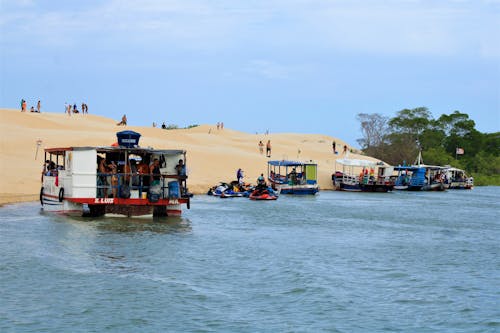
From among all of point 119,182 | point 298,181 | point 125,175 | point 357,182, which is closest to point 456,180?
point 357,182

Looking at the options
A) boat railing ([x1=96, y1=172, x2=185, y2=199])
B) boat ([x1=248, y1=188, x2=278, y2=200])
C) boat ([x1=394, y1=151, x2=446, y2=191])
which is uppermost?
boat ([x1=394, y1=151, x2=446, y2=191])

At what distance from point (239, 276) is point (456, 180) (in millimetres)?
70344

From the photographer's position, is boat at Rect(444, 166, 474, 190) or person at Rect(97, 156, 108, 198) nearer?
person at Rect(97, 156, 108, 198)

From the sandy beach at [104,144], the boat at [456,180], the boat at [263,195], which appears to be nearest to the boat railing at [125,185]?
the sandy beach at [104,144]

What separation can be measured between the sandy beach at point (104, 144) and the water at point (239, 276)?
11.9 meters

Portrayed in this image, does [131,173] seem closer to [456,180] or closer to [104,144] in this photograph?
[104,144]

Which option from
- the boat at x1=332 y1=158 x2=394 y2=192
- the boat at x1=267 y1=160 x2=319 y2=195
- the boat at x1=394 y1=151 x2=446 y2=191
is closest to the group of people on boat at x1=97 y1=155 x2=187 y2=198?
the boat at x1=267 y1=160 x2=319 y2=195

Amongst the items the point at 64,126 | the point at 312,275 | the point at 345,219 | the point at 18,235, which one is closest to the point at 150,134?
the point at 64,126

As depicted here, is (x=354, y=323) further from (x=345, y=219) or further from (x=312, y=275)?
(x=345, y=219)

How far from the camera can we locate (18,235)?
25.9m

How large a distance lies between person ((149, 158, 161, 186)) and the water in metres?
1.69

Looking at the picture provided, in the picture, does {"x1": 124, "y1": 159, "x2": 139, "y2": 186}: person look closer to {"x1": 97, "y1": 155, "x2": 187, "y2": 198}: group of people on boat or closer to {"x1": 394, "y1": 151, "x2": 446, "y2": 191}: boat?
{"x1": 97, "y1": 155, "x2": 187, "y2": 198}: group of people on boat

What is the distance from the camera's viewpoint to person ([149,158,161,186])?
31.6m

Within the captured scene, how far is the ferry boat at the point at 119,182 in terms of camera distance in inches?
1220
